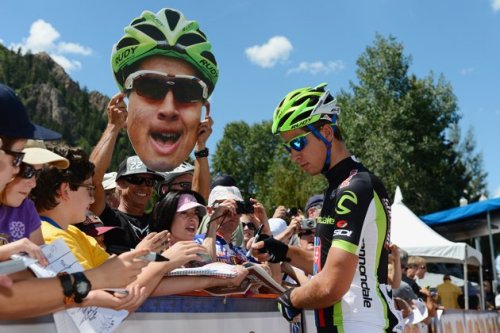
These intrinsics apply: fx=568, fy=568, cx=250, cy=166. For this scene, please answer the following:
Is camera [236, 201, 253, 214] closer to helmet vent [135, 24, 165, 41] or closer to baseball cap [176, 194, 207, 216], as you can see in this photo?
baseball cap [176, 194, 207, 216]

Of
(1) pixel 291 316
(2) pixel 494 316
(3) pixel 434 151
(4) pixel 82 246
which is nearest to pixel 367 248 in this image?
(1) pixel 291 316

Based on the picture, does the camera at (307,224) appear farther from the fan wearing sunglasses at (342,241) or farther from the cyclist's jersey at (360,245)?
the cyclist's jersey at (360,245)

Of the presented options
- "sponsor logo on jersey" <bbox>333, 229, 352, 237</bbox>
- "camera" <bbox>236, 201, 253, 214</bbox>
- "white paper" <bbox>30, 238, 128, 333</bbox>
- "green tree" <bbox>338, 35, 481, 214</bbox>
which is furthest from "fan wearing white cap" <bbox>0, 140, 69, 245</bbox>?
"green tree" <bbox>338, 35, 481, 214</bbox>

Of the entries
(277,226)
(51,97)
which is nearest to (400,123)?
(277,226)

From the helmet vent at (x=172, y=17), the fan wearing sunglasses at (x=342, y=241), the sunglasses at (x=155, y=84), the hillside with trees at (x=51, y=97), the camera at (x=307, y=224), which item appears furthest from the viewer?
the hillside with trees at (x=51, y=97)

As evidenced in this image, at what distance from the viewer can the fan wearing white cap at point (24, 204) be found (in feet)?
8.00

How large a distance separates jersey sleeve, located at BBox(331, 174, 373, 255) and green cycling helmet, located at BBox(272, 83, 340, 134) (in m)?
0.48

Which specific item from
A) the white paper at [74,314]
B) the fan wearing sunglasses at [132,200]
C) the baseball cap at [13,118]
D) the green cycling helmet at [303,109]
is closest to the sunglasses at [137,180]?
the fan wearing sunglasses at [132,200]

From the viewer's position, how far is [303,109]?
329 centimetres

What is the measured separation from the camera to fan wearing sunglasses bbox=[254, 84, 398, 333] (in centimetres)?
283

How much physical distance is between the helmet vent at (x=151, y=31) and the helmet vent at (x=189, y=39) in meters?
0.15

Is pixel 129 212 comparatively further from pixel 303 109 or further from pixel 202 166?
pixel 303 109

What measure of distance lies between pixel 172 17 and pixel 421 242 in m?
9.80

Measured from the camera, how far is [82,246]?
2719 millimetres
